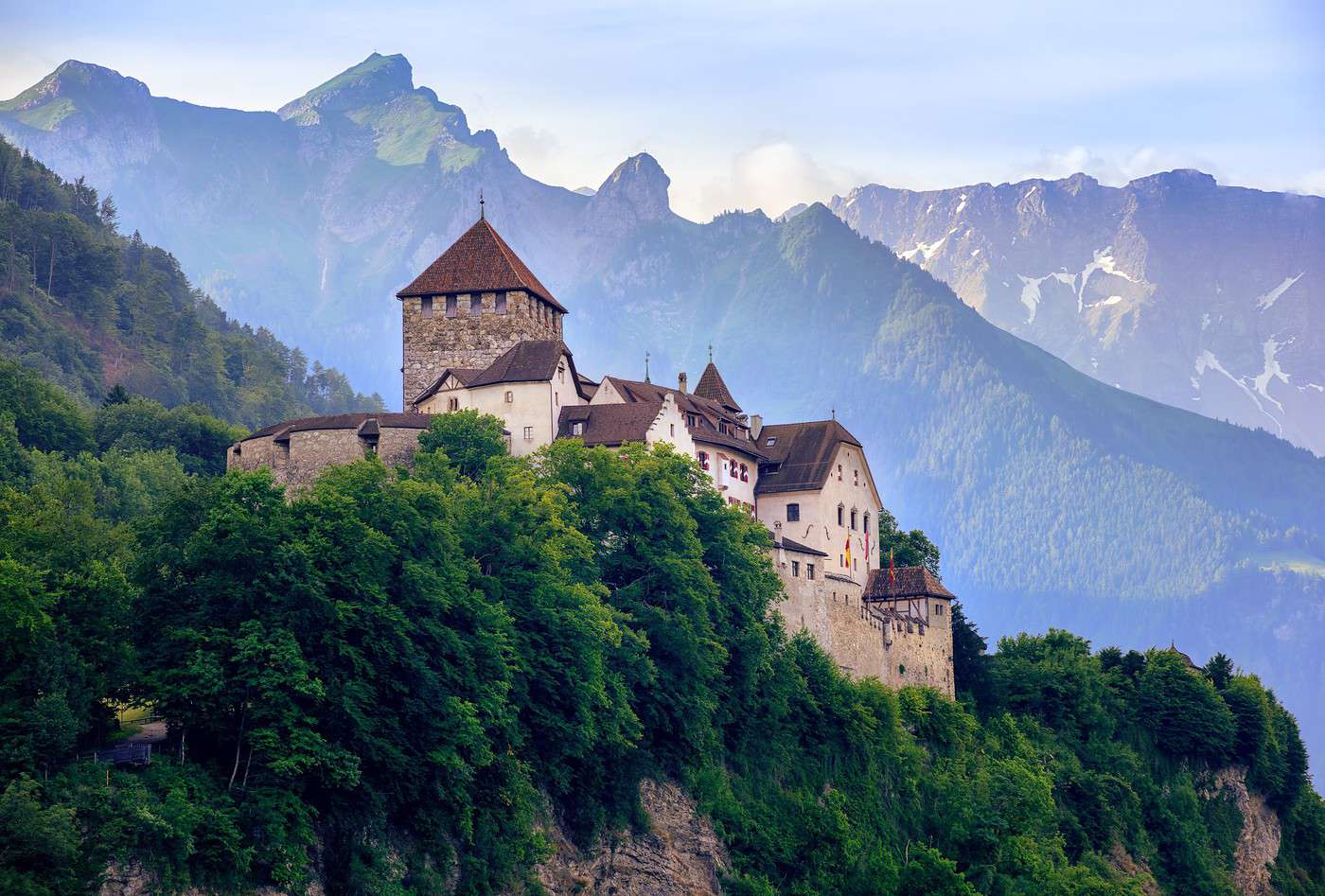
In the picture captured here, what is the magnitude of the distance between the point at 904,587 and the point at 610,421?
17.9 metres

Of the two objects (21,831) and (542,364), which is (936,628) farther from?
(21,831)

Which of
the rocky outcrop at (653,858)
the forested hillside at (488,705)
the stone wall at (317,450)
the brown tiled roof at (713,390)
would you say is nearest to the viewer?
the forested hillside at (488,705)

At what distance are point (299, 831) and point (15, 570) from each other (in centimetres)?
1034

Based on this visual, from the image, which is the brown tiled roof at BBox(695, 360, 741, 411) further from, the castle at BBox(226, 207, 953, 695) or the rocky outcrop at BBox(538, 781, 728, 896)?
the rocky outcrop at BBox(538, 781, 728, 896)

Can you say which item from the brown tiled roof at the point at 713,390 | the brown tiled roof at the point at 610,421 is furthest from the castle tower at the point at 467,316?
the brown tiled roof at the point at 713,390

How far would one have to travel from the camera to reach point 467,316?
9569 cm

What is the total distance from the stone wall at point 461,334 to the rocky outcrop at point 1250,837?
43.3 m

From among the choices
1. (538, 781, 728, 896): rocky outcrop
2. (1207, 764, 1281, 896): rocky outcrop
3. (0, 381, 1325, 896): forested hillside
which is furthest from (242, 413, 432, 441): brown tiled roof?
(1207, 764, 1281, 896): rocky outcrop

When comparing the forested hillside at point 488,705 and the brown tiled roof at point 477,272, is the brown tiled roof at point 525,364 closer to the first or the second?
the forested hillside at point 488,705

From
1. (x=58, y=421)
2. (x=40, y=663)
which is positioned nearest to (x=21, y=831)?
(x=40, y=663)

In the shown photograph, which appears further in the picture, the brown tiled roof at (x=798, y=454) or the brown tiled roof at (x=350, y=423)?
the brown tiled roof at (x=798, y=454)

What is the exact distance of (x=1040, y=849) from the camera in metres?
89.9

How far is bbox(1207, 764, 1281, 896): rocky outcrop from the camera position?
10875 centimetres

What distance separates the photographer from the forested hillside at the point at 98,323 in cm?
14525
